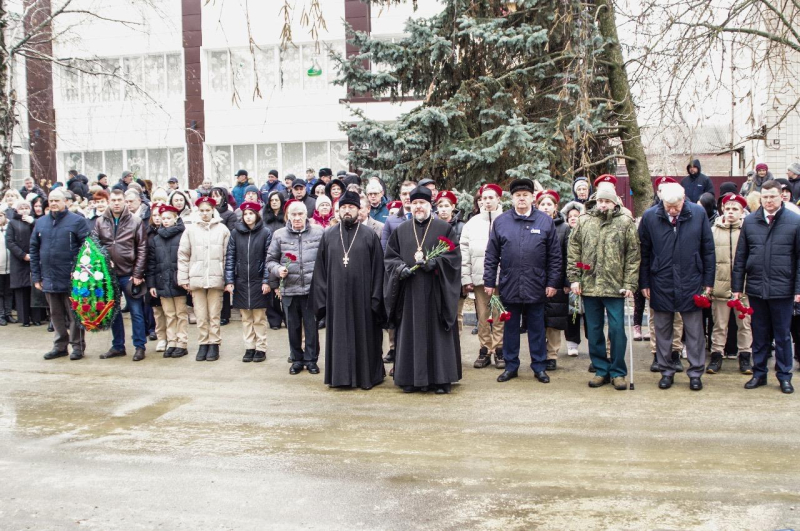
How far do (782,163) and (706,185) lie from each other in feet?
27.0

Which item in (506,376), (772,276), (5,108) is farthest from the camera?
(5,108)

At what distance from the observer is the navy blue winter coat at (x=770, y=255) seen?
816 cm

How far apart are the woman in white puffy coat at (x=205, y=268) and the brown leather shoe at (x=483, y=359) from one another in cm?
360

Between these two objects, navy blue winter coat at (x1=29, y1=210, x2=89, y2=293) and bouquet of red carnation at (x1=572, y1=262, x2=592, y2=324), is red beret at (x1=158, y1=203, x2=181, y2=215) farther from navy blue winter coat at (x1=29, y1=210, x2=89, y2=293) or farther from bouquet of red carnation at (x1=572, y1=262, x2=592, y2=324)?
bouquet of red carnation at (x1=572, y1=262, x2=592, y2=324)

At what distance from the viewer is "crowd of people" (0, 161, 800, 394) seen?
8.41 metres

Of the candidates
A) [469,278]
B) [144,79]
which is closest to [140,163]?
[144,79]

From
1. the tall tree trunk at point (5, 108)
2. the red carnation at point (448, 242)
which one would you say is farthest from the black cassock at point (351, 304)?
the tall tree trunk at point (5, 108)

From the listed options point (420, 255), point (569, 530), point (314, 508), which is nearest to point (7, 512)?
point (314, 508)

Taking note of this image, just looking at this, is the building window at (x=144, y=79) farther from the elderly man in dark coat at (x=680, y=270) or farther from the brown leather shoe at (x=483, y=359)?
the elderly man in dark coat at (x=680, y=270)

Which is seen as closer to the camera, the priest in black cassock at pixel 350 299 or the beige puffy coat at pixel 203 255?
the priest in black cassock at pixel 350 299

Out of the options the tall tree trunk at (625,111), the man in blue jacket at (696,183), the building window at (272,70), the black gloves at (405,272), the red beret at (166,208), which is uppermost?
the building window at (272,70)

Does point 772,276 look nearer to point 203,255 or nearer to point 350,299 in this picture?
point 350,299

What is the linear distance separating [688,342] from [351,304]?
3839mm

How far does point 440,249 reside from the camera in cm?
855
